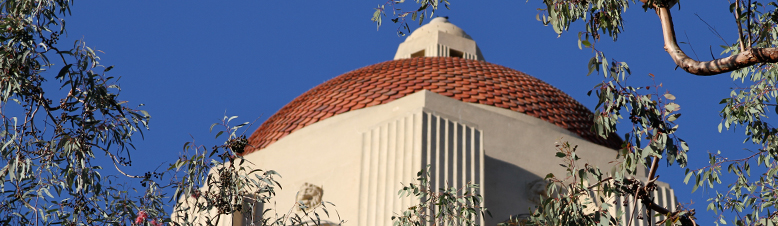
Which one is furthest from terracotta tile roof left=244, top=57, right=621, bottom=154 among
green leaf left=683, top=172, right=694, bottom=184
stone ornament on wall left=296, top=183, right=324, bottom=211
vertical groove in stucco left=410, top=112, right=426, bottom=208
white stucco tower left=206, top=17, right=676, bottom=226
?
green leaf left=683, top=172, right=694, bottom=184

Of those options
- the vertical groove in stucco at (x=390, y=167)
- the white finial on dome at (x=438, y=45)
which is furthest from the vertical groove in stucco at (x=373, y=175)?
the white finial on dome at (x=438, y=45)

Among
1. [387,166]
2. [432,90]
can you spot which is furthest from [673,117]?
[432,90]

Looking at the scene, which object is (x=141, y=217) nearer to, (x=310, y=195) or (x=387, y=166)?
(x=387, y=166)

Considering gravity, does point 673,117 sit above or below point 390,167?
below

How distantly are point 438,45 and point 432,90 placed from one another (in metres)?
4.92

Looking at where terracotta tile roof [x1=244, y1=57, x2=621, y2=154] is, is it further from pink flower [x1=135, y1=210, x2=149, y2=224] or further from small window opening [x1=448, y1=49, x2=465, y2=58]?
pink flower [x1=135, y1=210, x2=149, y2=224]

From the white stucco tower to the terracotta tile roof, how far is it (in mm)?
25

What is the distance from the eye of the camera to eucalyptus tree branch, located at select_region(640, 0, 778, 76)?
6270 millimetres

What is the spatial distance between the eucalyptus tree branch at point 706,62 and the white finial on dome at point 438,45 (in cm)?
1436

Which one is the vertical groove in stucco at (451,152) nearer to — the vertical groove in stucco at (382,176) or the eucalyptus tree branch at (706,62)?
the vertical groove in stucco at (382,176)

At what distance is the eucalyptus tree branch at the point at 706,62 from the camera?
6.27 metres

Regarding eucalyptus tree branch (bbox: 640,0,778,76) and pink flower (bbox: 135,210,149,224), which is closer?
eucalyptus tree branch (bbox: 640,0,778,76)

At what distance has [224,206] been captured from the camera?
7840 mm

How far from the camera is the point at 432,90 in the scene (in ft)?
55.6
